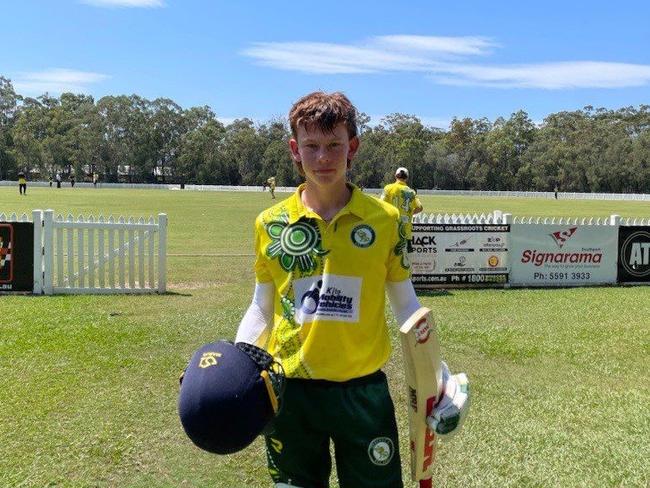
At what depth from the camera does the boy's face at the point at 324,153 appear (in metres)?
2.44

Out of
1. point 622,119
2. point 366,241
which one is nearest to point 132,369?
point 366,241

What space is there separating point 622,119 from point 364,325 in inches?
4867

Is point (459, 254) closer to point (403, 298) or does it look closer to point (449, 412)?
point (403, 298)

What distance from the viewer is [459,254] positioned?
11.9m

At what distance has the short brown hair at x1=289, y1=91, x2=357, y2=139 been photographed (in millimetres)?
2410

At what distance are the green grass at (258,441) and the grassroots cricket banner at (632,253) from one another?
2096mm

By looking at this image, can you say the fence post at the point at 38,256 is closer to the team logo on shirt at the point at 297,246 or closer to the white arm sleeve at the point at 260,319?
the white arm sleeve at the point at 260,319

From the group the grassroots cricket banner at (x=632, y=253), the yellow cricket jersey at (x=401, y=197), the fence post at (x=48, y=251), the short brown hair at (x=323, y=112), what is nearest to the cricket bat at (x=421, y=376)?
the short brown hair at (x=323, y=112)

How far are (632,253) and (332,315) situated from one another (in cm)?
1191

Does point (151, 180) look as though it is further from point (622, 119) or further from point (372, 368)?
point (372, 368)

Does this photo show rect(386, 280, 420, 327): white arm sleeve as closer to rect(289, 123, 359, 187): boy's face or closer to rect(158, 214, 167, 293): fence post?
rect(289, 123, 359, 187): boy's face

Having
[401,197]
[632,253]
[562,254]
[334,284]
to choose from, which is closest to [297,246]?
[334,284]

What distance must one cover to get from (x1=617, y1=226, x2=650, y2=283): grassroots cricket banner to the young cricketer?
11448mm

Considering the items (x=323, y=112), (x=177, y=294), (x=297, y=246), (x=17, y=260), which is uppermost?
(x=323, y=112)
